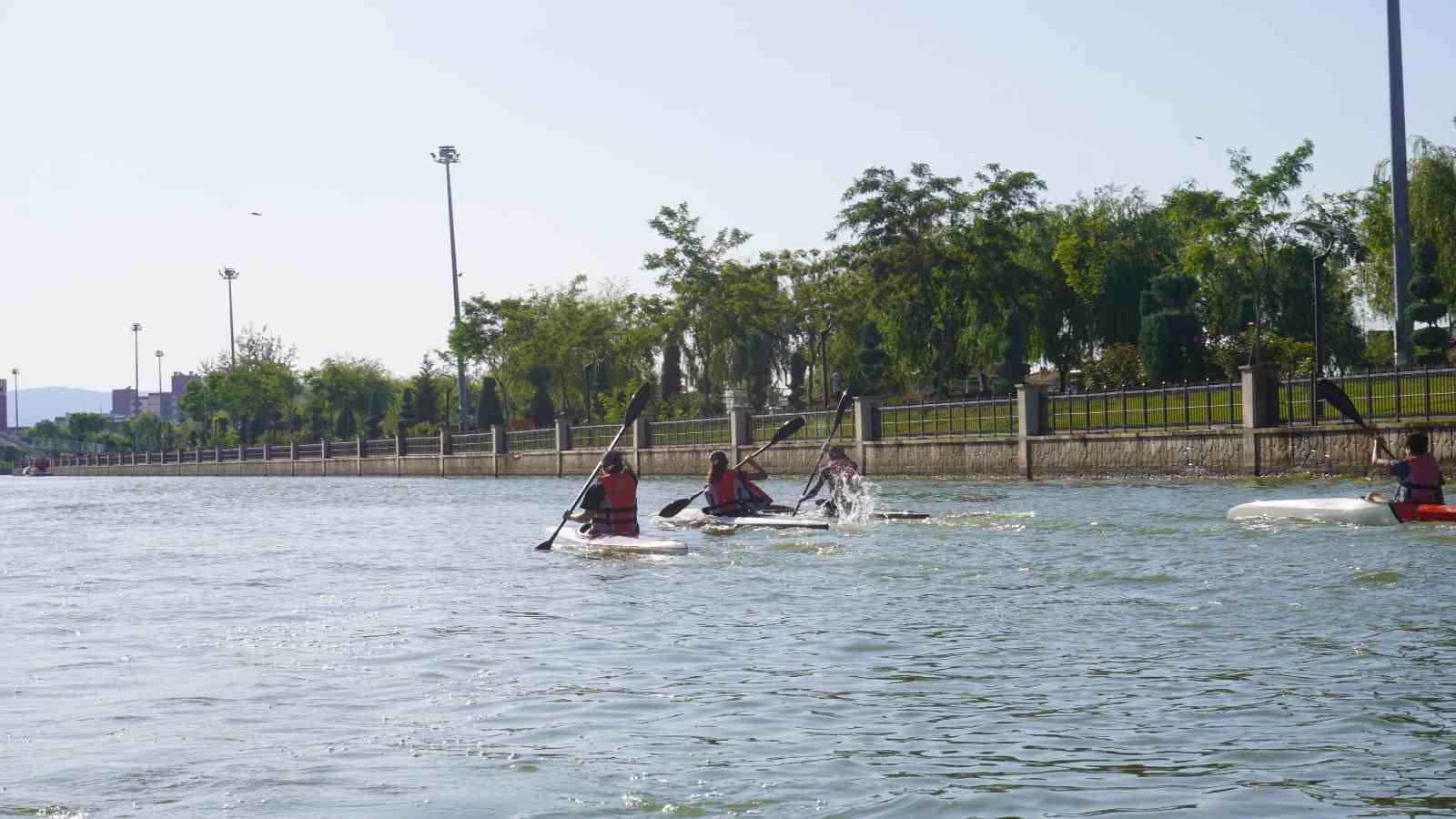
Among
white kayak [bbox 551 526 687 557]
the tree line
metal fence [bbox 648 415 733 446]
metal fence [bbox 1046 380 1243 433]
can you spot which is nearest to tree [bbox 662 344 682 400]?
the tree line

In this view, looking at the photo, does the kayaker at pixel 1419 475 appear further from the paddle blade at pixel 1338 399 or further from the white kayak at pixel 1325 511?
the paddle blade at pixel 1338 399

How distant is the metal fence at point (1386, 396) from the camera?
27.2 meters

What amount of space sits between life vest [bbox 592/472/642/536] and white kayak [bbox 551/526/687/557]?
118 mm

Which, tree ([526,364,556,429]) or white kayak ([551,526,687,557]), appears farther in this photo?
tree ([526,364,556,429])

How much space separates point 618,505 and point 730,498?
3727 millimetres

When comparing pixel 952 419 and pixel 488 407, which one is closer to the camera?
pixel 952 419

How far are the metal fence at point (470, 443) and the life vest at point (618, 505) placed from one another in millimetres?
52864

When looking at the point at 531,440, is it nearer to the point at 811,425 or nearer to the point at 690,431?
the point at 690,431

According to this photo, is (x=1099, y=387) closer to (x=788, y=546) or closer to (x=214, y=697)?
(x=788, y=546)

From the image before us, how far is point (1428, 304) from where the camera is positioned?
40.6 meters

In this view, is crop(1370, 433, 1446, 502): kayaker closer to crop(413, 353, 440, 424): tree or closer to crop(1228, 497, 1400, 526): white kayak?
crop(1228, 497, 1400, 526): white kayak

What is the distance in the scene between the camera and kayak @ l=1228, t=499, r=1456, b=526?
60.9 ft

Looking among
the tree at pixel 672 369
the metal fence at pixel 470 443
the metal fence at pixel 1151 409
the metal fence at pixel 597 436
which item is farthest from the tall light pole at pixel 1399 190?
the metal fence at pixel 470 443

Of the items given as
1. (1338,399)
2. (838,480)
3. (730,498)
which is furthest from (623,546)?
(1338,399)
